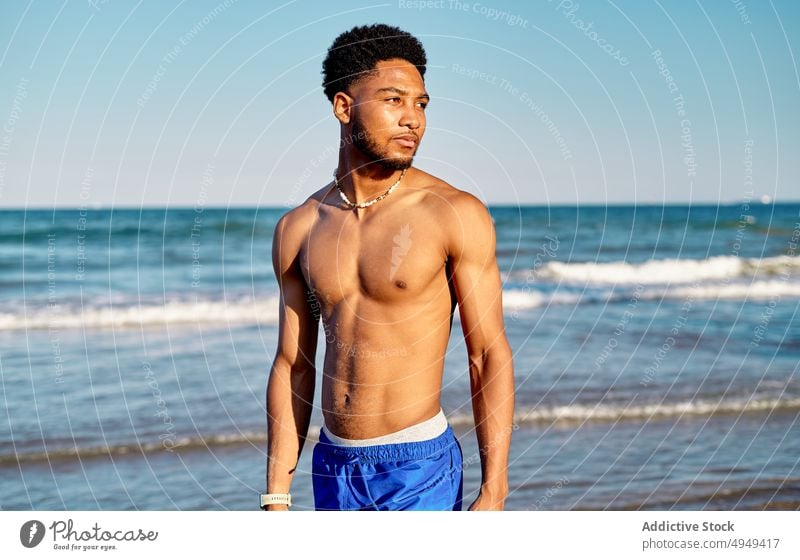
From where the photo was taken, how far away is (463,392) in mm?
10461

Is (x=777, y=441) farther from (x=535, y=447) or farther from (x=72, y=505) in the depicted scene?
(x=72, y=505)

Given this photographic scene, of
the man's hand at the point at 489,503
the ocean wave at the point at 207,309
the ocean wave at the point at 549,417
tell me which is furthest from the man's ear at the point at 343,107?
the ocean wave at the point at 207,309

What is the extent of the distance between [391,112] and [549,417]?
621cm

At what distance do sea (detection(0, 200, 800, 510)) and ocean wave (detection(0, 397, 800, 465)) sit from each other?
1.0 inches

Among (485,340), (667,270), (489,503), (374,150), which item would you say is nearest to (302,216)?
(374,150)

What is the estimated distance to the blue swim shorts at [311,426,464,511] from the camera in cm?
412

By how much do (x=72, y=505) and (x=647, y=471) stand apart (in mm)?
4755

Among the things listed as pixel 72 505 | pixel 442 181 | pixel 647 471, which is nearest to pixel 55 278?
pixel 72 505

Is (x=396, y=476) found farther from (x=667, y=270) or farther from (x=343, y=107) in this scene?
(x=667, y=270)

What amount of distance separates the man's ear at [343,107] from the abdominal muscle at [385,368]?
84 cm

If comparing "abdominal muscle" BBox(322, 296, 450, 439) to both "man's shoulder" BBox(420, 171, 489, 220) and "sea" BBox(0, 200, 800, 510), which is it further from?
"sea" BBox(0, 200, 800, 510)

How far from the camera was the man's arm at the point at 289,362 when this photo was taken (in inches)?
174

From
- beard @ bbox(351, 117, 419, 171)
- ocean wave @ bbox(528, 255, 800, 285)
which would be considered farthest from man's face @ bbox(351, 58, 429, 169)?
ocean wave @ bbox(528, 255, 800, 285)

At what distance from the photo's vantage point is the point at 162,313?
58.6ft
